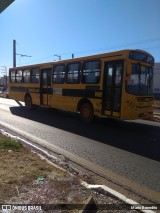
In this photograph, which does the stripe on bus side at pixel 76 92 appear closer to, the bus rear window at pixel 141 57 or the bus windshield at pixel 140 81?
the bus windshield at pixel 140 81

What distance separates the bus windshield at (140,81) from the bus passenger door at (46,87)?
594 centimetres

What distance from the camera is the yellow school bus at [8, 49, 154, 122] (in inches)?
454

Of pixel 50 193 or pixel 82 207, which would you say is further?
pixel 50 193

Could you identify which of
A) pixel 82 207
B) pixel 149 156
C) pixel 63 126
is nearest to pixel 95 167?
pixel 149 156

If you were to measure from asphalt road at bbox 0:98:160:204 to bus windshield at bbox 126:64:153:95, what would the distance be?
4.90 feet

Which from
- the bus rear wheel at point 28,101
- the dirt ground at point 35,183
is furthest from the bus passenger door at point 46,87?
the dirt ground at point 35,183

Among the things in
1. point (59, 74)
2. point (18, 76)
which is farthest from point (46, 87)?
point (18, 76)

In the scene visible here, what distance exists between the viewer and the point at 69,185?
17.0 feet

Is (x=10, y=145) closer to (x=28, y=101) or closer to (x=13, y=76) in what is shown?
(x=28, y=101)

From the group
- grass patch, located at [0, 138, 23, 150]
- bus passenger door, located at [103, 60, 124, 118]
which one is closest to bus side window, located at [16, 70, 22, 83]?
bus passenger door, located at [103, 60, 124, 118]

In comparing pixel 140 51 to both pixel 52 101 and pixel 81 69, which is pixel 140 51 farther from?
pixel 52 101

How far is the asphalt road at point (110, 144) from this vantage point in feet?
20.8

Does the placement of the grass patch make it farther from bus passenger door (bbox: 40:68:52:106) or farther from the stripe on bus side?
bus passenger door (bbox: 40:68:52:106)

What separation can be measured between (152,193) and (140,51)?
7828mm
